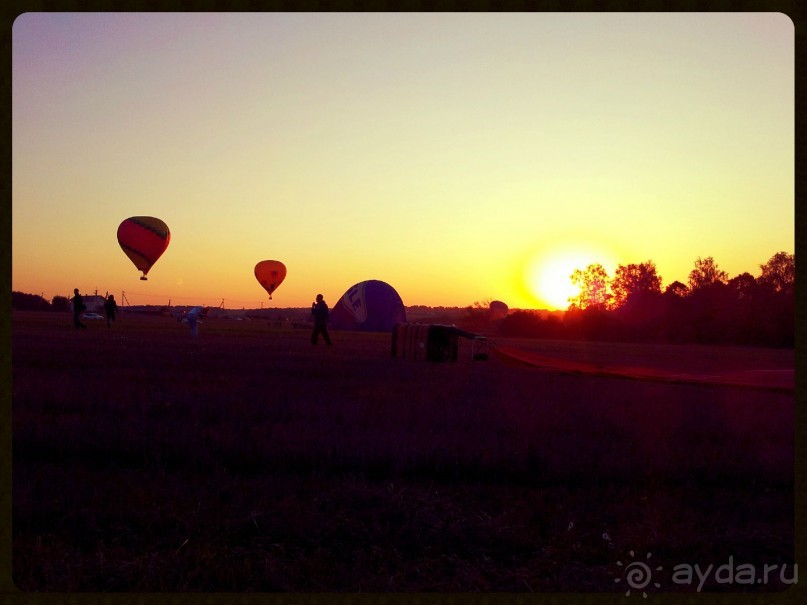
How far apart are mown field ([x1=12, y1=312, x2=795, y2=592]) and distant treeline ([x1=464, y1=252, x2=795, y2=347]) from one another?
1605 inches

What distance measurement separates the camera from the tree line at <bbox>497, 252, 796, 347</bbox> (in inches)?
1804

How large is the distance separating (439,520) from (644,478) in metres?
1.90

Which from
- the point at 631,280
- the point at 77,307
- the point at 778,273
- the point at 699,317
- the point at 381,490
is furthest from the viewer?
the point at 631,280

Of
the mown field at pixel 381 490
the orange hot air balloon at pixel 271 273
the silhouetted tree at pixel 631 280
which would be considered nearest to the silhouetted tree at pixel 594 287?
the silhouetted tree at pixel 631 280

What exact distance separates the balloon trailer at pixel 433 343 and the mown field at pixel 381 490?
7.20 metres

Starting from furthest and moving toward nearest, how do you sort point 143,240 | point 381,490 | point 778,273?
1. point 778,273
2. point 143,240
3. point 381,490

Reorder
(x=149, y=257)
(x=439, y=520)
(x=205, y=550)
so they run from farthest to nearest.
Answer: (x=149, y=257), (x=439, y=520), (x=205, y=550)

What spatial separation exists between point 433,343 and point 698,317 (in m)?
38.8

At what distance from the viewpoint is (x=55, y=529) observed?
3.84 meters

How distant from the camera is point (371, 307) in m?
51.9

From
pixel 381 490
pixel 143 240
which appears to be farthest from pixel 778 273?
pixel 381 490

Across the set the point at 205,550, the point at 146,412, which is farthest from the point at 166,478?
the point at 146,412

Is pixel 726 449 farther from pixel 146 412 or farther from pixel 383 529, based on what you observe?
pixel 146 412

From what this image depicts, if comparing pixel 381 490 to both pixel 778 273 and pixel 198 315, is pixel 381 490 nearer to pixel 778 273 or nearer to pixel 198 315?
pixel 198 315
